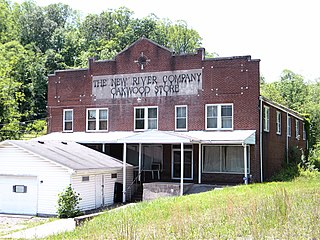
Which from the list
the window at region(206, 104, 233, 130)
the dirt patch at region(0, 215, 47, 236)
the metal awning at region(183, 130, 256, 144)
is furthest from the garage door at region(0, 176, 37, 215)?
the window at region(206, 104, 233, 130)

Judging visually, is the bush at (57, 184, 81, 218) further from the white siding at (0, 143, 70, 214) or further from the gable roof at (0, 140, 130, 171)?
the gable roof at (0, 140, 130, 171)

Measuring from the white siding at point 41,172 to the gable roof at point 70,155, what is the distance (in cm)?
30

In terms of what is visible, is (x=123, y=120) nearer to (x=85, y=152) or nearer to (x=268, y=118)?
(x=85, y=152)

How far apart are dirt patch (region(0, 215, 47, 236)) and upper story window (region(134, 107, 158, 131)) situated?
1002cm

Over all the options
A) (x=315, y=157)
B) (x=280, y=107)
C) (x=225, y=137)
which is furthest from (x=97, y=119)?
(x=315, y=157)

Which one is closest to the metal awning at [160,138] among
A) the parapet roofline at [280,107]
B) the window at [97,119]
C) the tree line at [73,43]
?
the window at [97,119]

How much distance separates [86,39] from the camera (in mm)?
71438

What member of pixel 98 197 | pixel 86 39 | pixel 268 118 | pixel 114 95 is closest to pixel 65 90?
pixel 114 95

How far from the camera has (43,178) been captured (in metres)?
22.2

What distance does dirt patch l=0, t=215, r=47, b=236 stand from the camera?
17562 mm

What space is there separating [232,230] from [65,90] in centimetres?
2325

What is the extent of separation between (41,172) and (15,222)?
3162 millimetres

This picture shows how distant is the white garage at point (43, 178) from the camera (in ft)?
71.7

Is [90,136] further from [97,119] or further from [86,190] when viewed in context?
[86,190]
